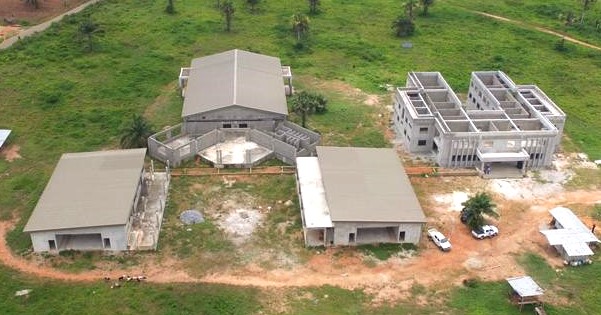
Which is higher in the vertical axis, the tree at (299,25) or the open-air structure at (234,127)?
the tree at (299,25)

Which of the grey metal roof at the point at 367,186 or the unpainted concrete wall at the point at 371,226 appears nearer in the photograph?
the unpainted concrete wall at the point at 371,226

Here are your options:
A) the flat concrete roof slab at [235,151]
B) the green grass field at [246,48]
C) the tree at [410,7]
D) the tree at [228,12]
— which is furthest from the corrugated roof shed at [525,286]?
the tree at [228,12]

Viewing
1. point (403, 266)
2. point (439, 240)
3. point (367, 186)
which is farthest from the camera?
point (367, 186)

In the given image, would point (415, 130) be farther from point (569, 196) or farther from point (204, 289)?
point (204, 289)

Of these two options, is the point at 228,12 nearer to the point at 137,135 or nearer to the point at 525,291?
the point at 137,135

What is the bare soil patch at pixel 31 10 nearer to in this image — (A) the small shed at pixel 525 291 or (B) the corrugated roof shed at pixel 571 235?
(B) the corrugated roof shed at pixel 571 235

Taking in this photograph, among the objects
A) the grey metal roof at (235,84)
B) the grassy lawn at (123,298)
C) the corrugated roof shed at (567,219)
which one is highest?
the grey metal roof at (235,84)

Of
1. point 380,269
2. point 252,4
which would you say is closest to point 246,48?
point 252,4

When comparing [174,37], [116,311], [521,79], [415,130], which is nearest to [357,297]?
[116,311]

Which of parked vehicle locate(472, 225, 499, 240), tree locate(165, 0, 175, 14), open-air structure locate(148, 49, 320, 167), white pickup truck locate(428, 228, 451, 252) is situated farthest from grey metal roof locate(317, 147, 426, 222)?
tree locate(165, 0, 175, 14)
